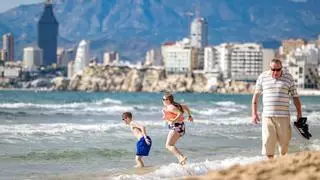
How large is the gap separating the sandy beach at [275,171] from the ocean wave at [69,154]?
9.04 meters

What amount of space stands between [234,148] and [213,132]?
7.20 m

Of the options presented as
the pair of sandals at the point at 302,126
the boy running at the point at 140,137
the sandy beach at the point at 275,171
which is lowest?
the boy running at the point at 140,137

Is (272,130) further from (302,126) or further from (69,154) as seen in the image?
(69,154)

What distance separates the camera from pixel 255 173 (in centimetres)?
666

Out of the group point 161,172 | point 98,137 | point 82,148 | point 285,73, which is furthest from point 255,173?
point 98,137

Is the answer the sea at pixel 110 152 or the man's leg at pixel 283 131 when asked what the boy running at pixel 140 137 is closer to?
the sea at pixel 110 152

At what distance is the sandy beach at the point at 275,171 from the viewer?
21.3ft

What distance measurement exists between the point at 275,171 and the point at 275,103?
3.84 metres

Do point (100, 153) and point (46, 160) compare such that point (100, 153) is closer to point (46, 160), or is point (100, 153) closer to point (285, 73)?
point (46, 160)

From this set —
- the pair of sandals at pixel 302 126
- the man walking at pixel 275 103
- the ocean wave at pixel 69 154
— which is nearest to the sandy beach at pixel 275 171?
the man walking at pixel 275 103

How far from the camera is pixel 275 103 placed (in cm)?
1055

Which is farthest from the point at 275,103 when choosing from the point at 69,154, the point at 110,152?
the point at 110,152

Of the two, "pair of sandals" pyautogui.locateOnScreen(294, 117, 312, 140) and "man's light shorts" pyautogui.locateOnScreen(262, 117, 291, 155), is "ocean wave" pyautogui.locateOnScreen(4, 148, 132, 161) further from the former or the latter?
"pair of sandals" pyautogui.locateOnScreen(294, 117, 312, 140)

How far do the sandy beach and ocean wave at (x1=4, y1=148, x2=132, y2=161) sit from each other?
29.7ft
